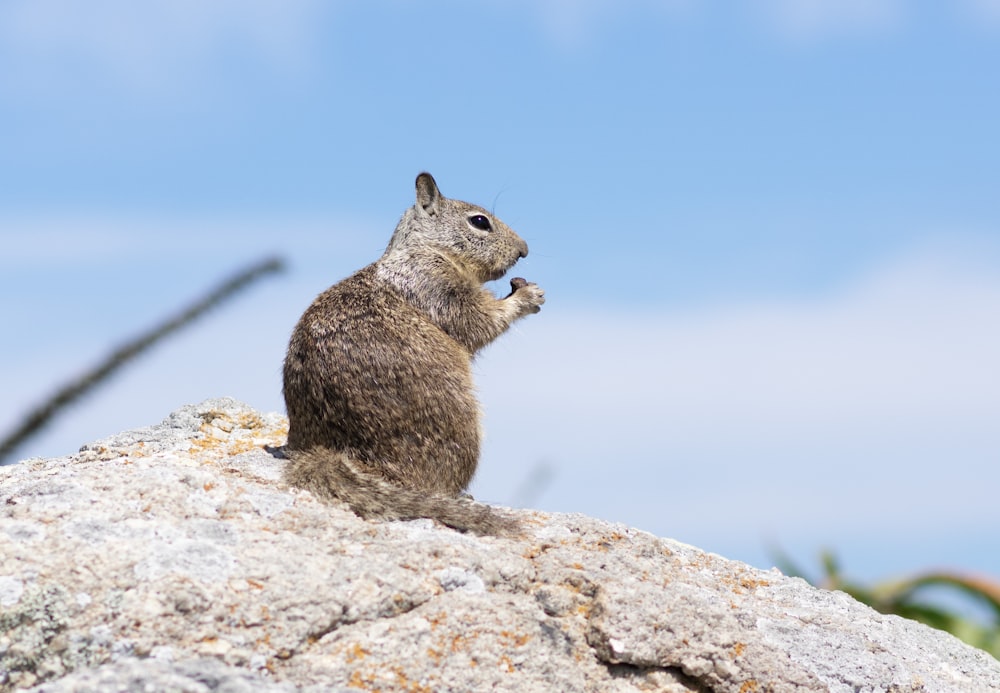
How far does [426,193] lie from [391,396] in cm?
289

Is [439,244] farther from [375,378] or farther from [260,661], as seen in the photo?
[260,661]

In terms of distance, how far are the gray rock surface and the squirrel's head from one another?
3.38 m

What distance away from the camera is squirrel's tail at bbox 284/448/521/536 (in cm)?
629

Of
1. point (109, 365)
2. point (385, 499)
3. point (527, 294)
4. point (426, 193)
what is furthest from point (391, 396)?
point (109, 365)

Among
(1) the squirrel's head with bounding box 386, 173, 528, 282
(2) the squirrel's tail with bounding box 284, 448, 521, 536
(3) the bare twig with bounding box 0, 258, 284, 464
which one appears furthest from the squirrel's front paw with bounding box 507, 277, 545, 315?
(3) the bare twig with bounding box 0, 258, 284, 464

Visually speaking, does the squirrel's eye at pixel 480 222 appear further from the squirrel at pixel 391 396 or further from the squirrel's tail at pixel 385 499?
the squirrel's tail at pixel 385 499

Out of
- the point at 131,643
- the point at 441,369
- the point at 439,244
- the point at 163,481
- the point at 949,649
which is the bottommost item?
the point at 131,643

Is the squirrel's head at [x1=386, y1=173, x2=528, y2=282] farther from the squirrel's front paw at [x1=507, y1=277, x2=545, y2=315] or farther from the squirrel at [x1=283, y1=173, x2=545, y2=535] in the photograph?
the squirrel at [x1=283, y1=173, x2=545, y2=535]

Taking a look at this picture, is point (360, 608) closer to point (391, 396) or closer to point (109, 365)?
point (109, 365)

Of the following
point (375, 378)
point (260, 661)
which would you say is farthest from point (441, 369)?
point (260, 661)

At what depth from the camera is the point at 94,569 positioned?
5148mm

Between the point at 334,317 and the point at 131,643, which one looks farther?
the point at 334,317

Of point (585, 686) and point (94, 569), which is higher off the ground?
point (585, 686)

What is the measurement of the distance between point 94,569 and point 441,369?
3070mm
